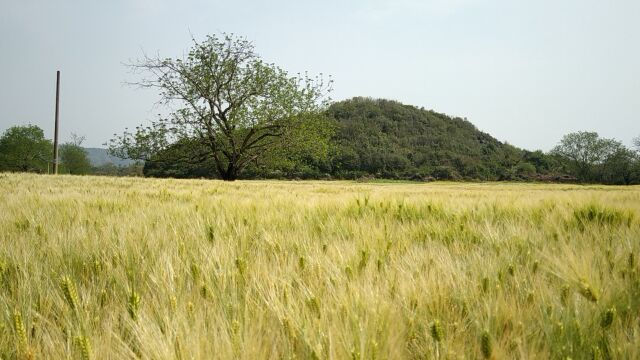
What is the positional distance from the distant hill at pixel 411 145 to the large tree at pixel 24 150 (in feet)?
192

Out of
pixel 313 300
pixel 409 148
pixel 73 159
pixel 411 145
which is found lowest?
pixel 313 300

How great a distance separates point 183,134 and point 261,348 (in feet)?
91.7

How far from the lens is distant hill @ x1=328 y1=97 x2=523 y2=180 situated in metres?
88.8

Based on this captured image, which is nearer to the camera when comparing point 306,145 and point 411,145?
point 306,145

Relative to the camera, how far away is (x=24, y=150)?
6638 centimetres

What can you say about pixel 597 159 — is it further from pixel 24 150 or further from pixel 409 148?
pixel 24 150

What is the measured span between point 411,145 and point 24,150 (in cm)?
8974

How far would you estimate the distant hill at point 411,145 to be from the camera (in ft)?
291

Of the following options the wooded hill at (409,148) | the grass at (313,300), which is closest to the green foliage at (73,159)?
the wooded hill at (409,148)

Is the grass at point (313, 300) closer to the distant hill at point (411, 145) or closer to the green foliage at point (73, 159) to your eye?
the distant hill at point (411, 145)

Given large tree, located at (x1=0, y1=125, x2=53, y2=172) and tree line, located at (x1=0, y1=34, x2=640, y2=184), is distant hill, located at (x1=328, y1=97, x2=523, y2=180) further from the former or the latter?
large tree, located at (x1=0, y1=125, x2=53, y2=172)

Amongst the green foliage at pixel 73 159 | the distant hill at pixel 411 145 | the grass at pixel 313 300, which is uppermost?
the distant hill at pixel 411 145

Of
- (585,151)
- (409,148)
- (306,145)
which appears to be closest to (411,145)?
(409,148)

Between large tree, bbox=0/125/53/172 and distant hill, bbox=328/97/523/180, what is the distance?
58.4 meters
